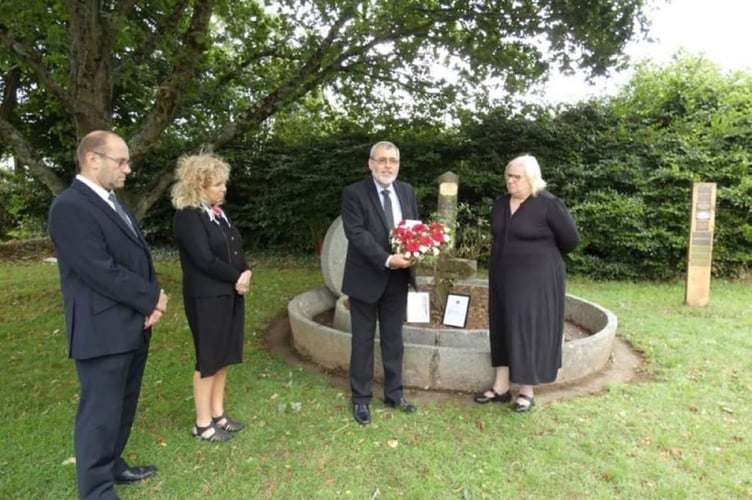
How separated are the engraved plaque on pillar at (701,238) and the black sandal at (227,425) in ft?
22.1

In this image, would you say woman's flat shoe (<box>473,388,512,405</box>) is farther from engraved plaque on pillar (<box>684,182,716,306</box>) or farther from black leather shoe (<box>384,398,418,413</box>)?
engraved plaque on pillar (<box>684,182,716,306</box>)

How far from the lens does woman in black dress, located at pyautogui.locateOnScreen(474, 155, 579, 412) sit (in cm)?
380

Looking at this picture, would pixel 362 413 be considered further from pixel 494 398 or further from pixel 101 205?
pixel 101 205

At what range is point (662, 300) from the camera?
7941 mm

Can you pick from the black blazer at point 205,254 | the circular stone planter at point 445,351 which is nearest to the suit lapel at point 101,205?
the black blazer at point 205,254

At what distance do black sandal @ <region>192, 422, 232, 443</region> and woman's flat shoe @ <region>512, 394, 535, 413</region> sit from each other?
2.16 metres

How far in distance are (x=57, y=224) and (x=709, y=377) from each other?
5283mm

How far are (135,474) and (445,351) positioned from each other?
97.0 inches

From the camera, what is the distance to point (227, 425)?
12.0 ft

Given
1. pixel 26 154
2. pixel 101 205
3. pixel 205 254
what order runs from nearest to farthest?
1. pixel 101 205
2. pixel 205 254
3. pixel 26 154

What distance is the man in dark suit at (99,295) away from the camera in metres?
2.47

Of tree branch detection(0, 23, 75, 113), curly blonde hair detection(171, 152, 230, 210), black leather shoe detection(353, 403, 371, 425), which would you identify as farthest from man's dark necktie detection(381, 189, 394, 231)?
tree branch detection(0, 23, 75, 113)

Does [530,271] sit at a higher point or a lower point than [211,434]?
higher

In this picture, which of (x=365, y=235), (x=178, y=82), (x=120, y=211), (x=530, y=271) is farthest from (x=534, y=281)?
(x=178, y=82)
